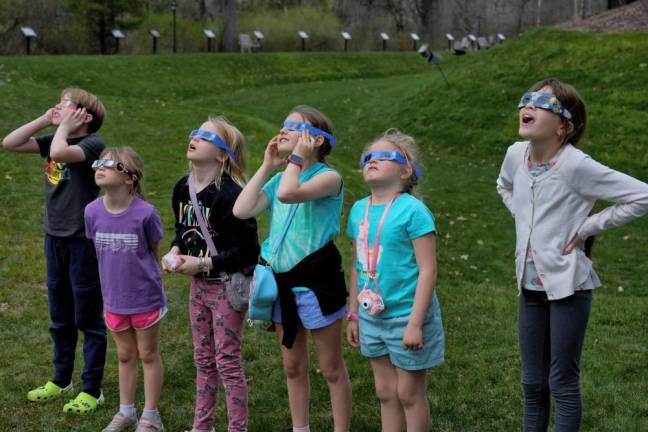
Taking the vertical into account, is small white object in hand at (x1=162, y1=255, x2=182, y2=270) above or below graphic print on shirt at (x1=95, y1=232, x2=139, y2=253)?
below

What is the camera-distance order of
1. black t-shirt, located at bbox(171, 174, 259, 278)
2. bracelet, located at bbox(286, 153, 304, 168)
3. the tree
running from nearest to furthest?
bracelet, located at bbox(286, 153, 304, 168) < black t-shirt, located at bbox(171, 174, 259, 278) < the tree

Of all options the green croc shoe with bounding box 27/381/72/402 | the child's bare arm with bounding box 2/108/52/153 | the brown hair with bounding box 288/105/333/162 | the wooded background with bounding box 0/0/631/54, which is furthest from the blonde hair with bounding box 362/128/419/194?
the wooded background with bounding box 0/0/631/54

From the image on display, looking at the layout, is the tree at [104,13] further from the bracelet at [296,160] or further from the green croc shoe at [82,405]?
the bracelet at [296,160]

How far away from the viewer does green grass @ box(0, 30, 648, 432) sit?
17.1 feet

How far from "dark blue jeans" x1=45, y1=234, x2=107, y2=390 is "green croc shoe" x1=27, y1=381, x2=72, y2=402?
0.82ft

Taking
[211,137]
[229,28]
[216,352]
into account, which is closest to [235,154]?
[211,137]

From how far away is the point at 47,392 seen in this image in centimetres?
514

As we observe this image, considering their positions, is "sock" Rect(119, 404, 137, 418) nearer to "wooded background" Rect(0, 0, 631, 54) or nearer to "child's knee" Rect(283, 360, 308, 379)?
"child's knee" Rect(283, 360, 308, 379)

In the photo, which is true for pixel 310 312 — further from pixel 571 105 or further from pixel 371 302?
pixel 571 105

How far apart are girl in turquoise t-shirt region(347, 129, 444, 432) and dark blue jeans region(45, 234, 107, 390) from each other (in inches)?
74.2

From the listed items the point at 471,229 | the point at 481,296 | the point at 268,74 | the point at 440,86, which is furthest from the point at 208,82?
the point at 481,296

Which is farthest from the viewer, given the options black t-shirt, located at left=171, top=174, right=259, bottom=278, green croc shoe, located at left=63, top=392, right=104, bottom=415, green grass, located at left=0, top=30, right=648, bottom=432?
green grass, located at left=0, top=30, right=648, bottom=432

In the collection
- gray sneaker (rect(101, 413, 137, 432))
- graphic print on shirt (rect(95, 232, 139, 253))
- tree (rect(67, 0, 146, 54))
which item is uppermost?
tree (rect(67, 0, 146, 54))

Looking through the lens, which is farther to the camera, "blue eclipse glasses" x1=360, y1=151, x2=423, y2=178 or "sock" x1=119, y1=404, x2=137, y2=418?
"sock" x1=119, y1=404, x2=137, y2=418
